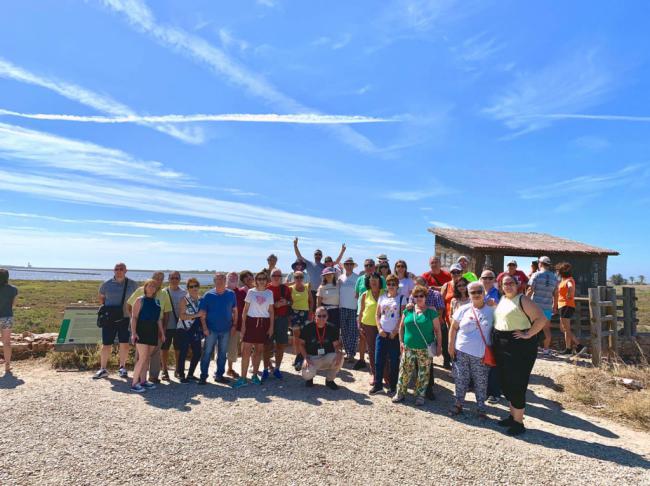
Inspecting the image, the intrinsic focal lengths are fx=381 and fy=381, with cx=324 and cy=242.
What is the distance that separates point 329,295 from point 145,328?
3.26 metres

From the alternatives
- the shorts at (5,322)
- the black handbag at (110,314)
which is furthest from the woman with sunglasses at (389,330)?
the shorts at (5,322)

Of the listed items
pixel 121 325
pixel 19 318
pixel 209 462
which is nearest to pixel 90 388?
pixel 121 325

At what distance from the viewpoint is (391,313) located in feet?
20.4

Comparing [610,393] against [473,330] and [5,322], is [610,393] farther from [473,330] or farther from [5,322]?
[5,322]

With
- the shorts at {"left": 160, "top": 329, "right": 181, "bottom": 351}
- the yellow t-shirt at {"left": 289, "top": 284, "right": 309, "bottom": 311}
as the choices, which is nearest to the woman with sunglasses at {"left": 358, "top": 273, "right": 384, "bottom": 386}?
the yellow t-shirt at {"left": 289, "top": 284, "right": 309, "bottom": 311}

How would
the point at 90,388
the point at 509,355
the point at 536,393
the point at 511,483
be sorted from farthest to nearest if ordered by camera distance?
the point at 536,393 < the point at 90,388 < the point at 509,355 < the point at 511,483

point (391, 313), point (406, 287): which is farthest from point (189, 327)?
point (406, 287)

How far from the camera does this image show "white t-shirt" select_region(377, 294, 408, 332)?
20.3 feet

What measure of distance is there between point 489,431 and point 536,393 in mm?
2472

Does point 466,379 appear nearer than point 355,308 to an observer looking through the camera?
Yes

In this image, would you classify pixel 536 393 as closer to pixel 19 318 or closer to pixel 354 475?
pixel 354 475

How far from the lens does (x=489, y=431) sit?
4.98m

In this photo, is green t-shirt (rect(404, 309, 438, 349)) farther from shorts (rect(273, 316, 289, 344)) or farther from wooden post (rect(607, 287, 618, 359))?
wooden post (rect(607, 287, 618, 359))

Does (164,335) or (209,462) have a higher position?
(164,335)
